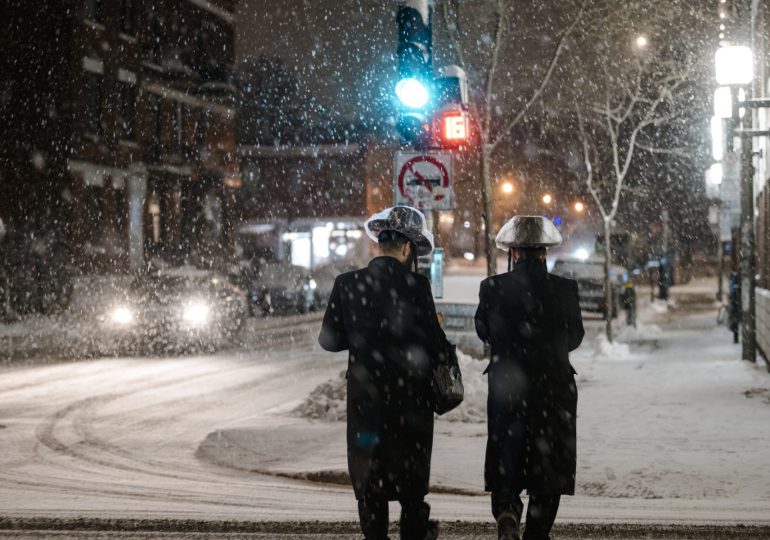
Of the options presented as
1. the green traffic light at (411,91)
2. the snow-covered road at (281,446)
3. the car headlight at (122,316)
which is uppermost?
the green traffic light at (411,91)

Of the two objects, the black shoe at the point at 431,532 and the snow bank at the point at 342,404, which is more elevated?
the black shoe at the point at 431,532

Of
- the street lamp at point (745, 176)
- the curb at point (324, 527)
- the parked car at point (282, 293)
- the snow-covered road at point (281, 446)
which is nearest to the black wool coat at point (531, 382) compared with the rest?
the curb at point (324, 527)

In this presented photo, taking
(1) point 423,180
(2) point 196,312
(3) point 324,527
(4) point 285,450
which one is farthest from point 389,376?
(2) point 196,312

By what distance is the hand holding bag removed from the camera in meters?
4.75

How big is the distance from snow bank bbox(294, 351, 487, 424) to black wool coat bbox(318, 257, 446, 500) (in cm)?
609

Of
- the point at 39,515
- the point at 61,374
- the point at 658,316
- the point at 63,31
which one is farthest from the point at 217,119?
the point at 39,515

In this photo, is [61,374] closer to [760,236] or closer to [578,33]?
[578,33]

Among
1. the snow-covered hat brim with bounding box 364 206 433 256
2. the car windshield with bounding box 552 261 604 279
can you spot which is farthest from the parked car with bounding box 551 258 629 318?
the snow-covered hat brim with bounding box 364 206 433 256

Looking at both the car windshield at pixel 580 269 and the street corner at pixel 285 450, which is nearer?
the street corner at pixel 285 450

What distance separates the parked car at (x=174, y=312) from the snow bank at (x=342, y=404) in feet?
27.3

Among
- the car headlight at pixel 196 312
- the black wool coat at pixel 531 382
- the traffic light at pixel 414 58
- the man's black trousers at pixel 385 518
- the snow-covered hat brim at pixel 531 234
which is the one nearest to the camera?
the man's black trousers at pixel 385 518

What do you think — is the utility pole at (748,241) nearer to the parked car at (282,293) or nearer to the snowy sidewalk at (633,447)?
the snowy sidewalk at (633,447)

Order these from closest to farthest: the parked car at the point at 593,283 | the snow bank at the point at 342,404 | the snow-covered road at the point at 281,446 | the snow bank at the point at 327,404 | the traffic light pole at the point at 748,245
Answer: the snow-covered road at the point at 281,446, the snow bank at the point at 342,404, the snow bank at the point at 327,404, the traffic light pole at the point at 748,245, the parked car at the point at 593,283

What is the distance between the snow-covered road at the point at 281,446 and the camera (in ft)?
22.7
